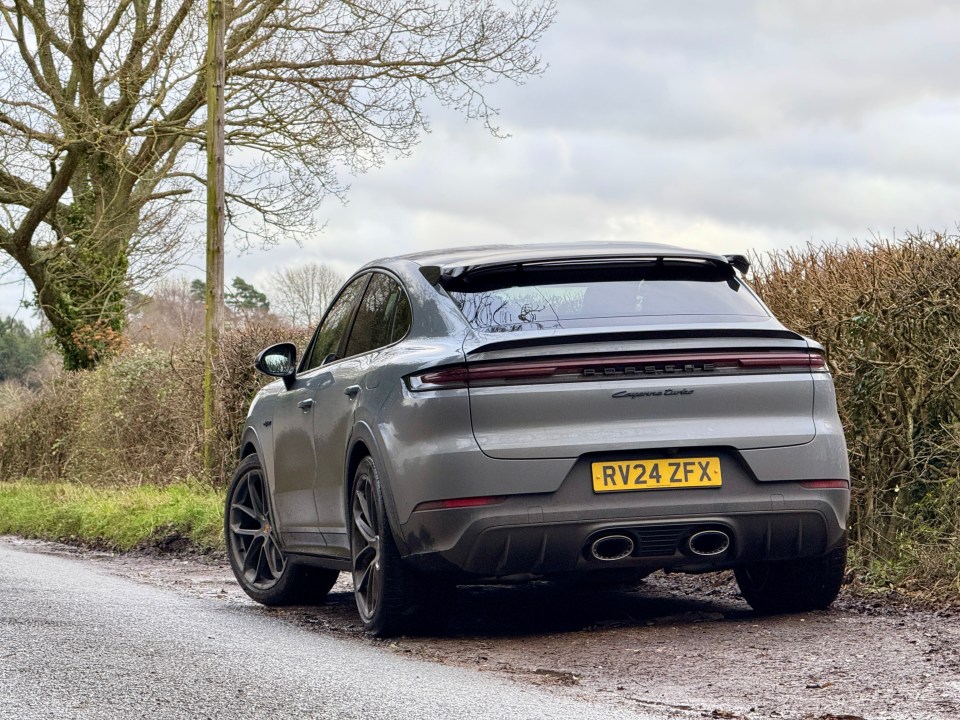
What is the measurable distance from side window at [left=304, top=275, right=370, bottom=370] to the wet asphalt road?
1.55m

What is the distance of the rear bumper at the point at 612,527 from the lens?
6035 millimetres

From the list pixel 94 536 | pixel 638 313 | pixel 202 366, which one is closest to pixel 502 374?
pixel 638 313

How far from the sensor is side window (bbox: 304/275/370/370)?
25.7 ft

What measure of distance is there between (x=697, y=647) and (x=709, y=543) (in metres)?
0.47

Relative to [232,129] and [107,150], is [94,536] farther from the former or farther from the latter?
[232,129]

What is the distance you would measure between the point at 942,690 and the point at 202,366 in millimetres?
14049

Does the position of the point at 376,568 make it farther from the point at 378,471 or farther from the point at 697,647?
the point at 697,647

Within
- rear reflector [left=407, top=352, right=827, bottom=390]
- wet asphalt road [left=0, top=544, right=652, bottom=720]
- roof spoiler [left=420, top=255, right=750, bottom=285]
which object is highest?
roof spoiler [left=420, top=255, right=750, bottom=285]

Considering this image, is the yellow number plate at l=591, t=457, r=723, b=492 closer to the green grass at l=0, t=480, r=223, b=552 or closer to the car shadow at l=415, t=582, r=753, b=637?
the car shadow at l=415, t=582, r=753, b=637

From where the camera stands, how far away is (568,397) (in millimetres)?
6082

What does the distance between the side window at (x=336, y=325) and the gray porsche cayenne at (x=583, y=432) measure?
80 centimetres

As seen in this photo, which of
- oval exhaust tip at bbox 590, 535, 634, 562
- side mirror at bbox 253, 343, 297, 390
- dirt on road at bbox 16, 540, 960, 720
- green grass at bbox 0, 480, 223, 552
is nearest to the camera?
dirt on road at bbox 16, 540, 960, 720

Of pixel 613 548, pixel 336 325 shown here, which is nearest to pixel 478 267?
pixel 613 548

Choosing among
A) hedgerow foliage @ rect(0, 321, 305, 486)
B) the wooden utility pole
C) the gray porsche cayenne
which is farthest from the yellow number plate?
the wooden utility pole
